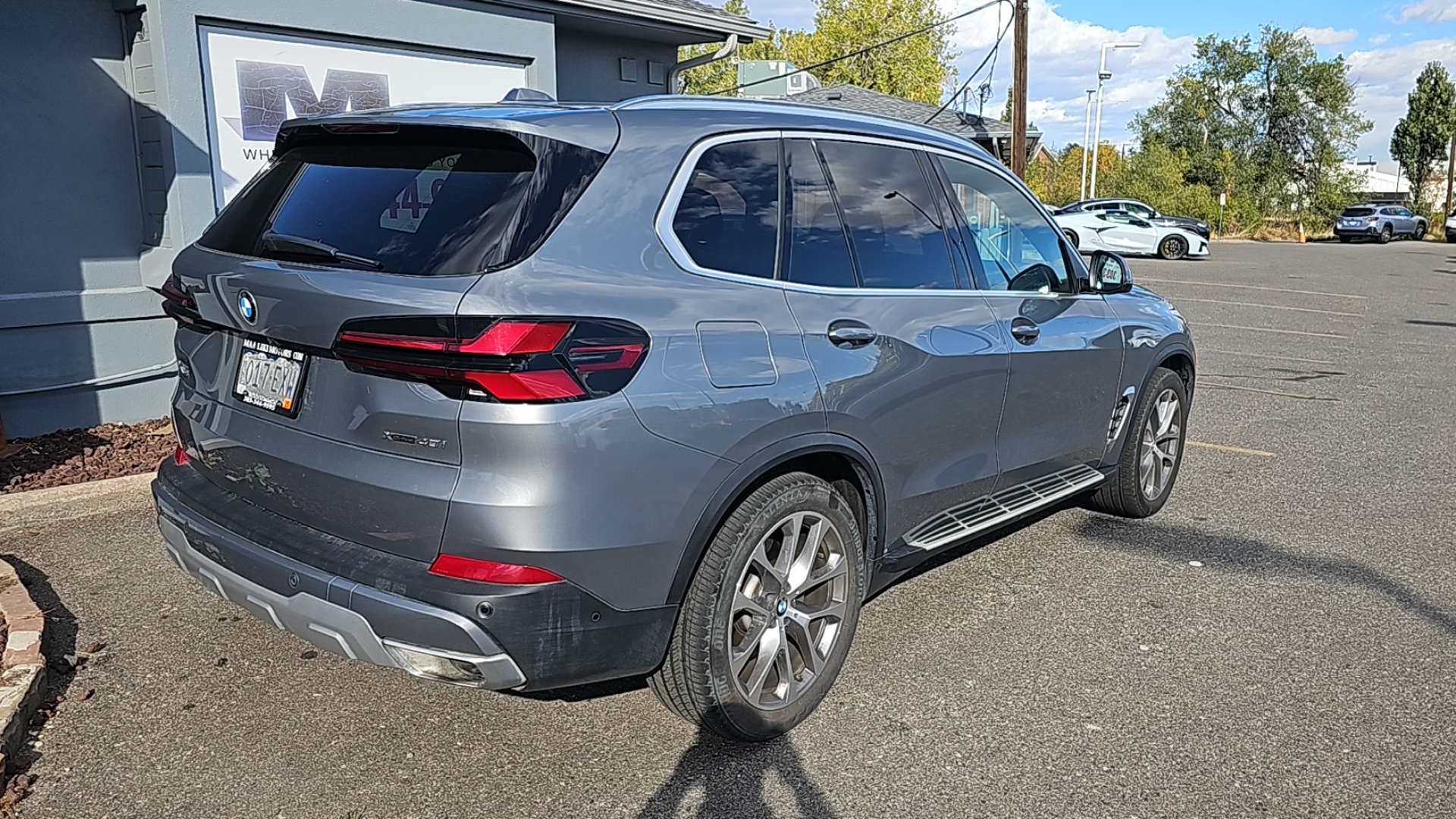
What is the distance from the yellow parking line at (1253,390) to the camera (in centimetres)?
943

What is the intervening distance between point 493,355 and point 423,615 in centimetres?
66

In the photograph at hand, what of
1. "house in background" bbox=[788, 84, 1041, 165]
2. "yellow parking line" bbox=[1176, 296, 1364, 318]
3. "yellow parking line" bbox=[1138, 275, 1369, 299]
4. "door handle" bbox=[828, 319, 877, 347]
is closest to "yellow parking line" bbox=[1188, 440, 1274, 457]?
"door handle" bbox=[828, 319, 877, 347]

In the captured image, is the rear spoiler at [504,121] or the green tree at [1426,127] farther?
the green tree at [1426,127]

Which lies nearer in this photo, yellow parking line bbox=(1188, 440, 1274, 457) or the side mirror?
the side mirror

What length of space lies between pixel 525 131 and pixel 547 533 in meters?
1.06

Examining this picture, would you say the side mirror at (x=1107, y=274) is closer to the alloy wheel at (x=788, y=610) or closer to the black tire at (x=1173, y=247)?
the alloy wheel at (x=788, y=610)

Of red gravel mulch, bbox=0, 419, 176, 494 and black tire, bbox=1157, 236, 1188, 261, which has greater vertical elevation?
black tire, bbox=1157, 236, 1188, 261

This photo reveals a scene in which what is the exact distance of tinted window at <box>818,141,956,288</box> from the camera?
145 inches

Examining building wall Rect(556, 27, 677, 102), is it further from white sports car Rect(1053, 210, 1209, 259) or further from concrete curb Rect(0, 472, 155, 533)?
white sports car Rect(1053, 210, 1209, 259)

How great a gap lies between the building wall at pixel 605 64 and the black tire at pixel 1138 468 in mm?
6176

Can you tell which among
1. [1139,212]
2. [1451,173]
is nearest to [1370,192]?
[1451,173]

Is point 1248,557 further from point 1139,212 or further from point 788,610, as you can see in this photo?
point 1139,212

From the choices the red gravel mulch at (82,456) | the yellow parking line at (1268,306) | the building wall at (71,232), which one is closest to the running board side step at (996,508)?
the red gravel mulch at (82,456)

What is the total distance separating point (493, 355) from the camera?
8.45ft
